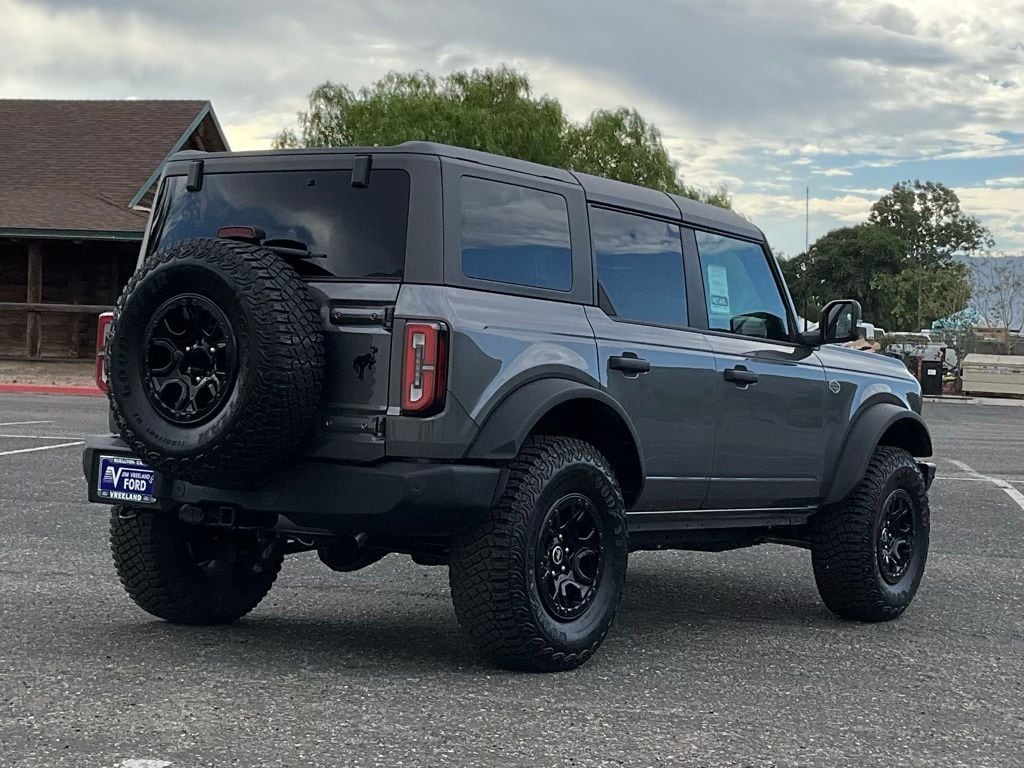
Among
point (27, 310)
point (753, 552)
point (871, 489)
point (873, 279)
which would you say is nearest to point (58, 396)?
point (27, 310)

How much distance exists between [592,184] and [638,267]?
421 millimetres

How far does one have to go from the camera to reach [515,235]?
5883mm

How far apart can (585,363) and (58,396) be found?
23070mm

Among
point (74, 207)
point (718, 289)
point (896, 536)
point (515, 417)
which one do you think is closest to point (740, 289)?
point (718, 289)

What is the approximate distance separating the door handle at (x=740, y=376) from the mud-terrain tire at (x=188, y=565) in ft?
7.06

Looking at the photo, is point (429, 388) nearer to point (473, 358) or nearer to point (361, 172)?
point (473, 358)

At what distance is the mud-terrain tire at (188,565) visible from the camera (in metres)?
6.25

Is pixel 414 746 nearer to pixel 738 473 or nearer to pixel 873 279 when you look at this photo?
pixel 738 473

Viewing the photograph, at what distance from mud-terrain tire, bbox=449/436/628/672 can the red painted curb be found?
23969 mm

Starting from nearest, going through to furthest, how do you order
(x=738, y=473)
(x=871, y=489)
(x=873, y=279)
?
1. (x=738, y=473)
2. (x=871, y=489)
3. (x=873, y=279)

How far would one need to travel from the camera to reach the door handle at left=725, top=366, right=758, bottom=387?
6785 mm

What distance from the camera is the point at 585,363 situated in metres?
5.88

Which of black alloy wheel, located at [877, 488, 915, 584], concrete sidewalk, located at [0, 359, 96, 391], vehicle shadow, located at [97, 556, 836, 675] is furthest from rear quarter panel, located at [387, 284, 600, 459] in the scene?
concrete sidewalk, located at [0, 359, 96, 391]

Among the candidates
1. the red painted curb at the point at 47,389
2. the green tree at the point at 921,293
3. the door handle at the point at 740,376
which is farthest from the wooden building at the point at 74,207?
the green tree at the point at 921,293
